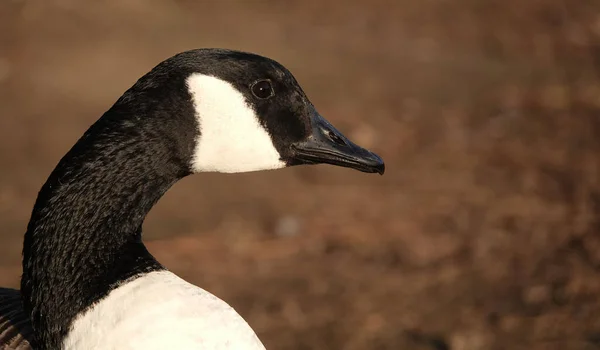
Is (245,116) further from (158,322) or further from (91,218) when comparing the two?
(158,322)

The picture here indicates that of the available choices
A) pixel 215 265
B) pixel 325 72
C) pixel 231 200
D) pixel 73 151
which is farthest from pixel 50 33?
pixel 73 151

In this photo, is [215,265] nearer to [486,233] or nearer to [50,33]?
[486,233]

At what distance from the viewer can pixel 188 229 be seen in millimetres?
7699

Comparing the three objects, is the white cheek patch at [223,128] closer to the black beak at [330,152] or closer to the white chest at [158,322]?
the black beak at [330,152]

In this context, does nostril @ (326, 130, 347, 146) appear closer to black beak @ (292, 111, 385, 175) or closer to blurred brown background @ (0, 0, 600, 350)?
black beak @ (292, 111, 385, 175)

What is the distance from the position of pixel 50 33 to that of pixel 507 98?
552 centimetres

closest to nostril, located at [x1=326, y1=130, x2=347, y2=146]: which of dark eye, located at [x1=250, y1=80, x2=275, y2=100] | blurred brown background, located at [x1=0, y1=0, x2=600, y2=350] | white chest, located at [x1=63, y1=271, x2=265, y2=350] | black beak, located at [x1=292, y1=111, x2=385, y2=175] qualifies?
black beak, located at [x1=292, y1=111, x2=385, y2=175]

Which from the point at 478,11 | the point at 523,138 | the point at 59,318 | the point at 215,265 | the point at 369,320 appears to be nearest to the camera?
the point at 59,318

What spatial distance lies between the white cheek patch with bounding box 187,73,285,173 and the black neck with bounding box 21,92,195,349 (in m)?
0.09

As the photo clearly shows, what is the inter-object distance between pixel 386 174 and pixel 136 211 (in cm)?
559

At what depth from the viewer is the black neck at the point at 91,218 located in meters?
3.25

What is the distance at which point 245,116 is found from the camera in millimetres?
3461

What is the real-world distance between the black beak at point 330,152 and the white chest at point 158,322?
74 centimetres

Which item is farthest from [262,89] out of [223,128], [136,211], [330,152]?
[136,211]
